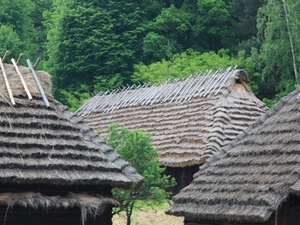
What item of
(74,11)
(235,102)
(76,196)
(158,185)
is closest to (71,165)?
(76,196)

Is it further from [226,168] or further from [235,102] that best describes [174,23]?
[226,168]

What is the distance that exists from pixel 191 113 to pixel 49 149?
13.5 meters

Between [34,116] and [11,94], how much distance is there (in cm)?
73

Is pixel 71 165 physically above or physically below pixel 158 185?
above

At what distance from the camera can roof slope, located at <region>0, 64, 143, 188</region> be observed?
15.4m

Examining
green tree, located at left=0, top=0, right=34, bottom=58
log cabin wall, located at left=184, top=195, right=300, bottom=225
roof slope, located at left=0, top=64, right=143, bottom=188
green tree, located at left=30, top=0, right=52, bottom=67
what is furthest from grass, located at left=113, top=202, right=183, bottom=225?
green tree, located at left=30, top=0, right=52, bottom=67

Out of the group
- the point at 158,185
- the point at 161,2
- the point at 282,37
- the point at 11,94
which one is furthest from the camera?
the point at 161,2

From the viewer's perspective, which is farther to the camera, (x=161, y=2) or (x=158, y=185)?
(x=161, y=2)

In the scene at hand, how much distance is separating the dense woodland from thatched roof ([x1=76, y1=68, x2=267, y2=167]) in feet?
30.0

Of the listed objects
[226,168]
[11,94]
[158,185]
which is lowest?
[158,185]

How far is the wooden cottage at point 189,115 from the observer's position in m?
26.8

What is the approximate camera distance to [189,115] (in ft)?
95.7

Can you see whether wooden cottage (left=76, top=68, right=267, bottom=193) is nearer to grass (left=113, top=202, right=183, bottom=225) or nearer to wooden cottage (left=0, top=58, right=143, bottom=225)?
grass (left=113, top=202, right=183, bottom=225)

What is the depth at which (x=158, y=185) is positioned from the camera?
70.4 feet
